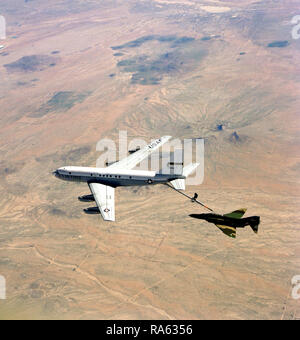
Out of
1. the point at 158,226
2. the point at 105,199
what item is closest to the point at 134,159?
the point at 105,199

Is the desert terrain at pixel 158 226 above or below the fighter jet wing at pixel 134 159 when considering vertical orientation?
below

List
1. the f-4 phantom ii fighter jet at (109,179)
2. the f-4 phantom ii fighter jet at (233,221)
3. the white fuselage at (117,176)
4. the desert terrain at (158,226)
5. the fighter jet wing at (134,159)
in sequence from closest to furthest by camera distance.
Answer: the f-4 phantom ii fighter jet at (233,221) < the f-4 phantom ii fighter jet at (109,179) < the white fuselage at (117,176) < the fighter jet wing at (134,159) < the desert terrain at (158,226)

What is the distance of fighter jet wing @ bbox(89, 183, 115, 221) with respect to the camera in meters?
60.0

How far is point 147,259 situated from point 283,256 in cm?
3946

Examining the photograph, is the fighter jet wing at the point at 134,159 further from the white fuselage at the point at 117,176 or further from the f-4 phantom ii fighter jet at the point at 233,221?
the f-4 phantom ii fighter jet at the point at 233,221

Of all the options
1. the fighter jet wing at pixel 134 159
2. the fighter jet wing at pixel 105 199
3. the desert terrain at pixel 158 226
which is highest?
the fighter jet wing at pixel 134 159

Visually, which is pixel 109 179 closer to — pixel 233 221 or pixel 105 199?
pixel 105 199

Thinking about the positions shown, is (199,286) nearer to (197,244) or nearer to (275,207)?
(197,244)

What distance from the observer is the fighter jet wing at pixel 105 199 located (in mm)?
60000

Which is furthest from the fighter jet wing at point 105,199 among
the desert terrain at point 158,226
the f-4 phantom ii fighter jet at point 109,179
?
the desert terrain at point 158,226

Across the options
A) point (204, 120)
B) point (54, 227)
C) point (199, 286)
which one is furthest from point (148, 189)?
point (204, 120)

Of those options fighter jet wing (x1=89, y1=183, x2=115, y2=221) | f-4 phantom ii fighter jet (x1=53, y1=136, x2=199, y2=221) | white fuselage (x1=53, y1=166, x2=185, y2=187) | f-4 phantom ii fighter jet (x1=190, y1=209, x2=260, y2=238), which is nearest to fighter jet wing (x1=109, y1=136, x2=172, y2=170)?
f-4 phantom ii fighter jet (x1=53, y1=136, x2=199, y2=221)

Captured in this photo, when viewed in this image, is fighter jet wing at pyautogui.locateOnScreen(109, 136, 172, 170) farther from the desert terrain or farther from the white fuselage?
the desert terrain

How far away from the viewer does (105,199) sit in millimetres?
64812
